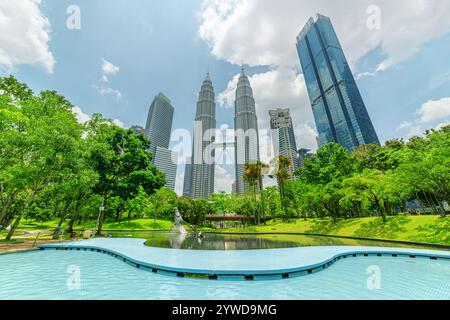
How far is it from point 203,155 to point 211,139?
14.8m

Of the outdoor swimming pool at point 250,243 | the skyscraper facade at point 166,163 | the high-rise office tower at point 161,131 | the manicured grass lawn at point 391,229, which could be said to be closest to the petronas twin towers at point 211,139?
the skyscraper facade at point 166,163

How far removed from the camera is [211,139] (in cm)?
15050

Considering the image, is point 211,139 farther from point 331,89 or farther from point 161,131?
point 331,89

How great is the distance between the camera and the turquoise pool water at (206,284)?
481cm

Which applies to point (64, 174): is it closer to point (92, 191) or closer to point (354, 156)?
point (92, 191)

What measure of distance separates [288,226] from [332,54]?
116043 millimetres

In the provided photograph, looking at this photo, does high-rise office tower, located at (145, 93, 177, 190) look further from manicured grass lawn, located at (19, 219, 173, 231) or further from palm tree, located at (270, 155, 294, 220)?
palm tree, located at (270, 155, 294, 220)

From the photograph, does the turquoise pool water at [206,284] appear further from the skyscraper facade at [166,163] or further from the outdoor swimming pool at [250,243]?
the skyscraper facade at [166,163]

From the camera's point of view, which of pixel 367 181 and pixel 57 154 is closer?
pixel 57 154

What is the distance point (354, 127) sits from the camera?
90438 millimetres

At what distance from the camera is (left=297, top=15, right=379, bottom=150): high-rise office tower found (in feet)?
300

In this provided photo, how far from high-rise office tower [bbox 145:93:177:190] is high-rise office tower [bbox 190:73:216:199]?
56.0 ft

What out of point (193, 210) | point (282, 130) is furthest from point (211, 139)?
point (193, 210)

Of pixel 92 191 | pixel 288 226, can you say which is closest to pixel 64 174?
pixel 92 191
